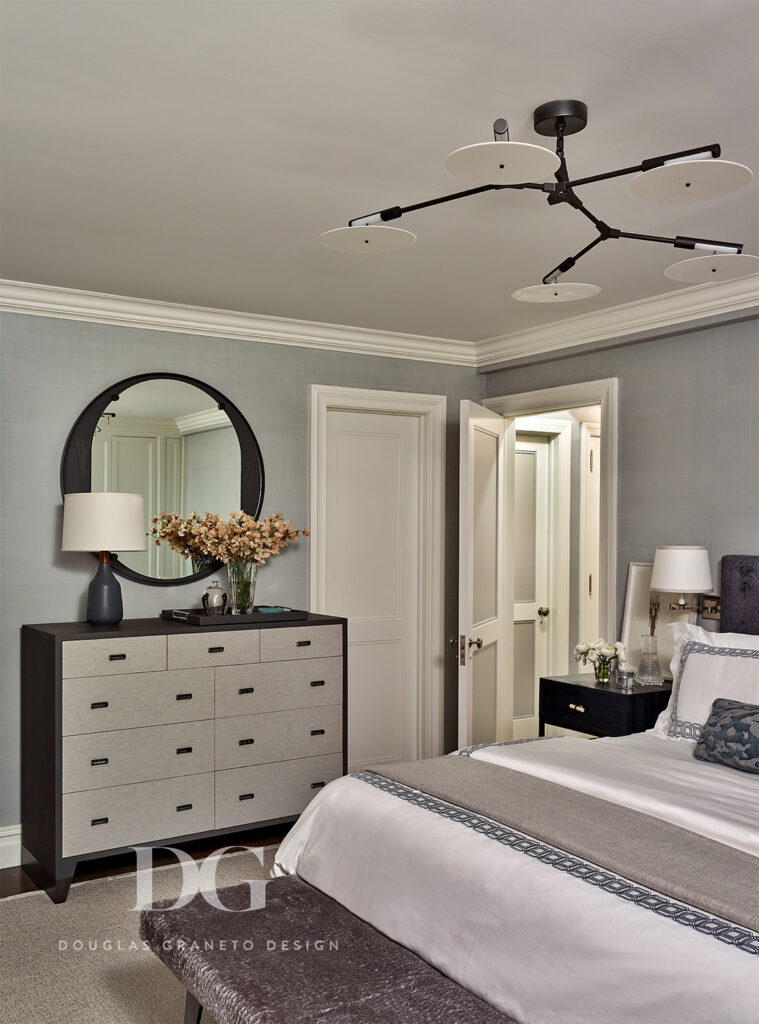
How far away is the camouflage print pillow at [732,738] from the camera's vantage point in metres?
3.03

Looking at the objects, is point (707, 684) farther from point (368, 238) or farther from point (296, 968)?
point (368, 238)

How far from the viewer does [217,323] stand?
4555 mm

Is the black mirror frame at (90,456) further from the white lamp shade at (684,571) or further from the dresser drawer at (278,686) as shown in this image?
the white lamp shade at (684,571)

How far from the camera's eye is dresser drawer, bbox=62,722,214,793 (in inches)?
146

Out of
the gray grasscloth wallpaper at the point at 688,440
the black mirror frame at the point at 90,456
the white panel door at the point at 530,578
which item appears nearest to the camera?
the gray grasscloth wallpaper at the point at 688,440

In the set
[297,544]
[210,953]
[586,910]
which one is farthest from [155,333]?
[586,910]

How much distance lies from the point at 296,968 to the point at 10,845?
2.39m

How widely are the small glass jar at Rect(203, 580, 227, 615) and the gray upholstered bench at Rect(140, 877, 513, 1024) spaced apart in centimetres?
182

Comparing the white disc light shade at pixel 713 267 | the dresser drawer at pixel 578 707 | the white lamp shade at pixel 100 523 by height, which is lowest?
the dresser drawer at pixel 578 707

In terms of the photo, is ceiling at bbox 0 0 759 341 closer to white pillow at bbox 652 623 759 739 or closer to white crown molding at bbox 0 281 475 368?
white crown molding at bbox 0 281 475 368

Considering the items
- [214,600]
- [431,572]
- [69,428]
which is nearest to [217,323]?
[69,428]

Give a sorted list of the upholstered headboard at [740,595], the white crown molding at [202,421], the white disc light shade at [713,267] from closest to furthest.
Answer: the white disc light shade at [713,267]
the upholstered headboard at [740,595]
the white crown molding at [202,421]

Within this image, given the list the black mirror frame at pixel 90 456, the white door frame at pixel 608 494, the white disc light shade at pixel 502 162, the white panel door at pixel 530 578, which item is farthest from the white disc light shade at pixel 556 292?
the white panel door at pixel 530 578

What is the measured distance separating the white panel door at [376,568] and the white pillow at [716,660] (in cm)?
178
